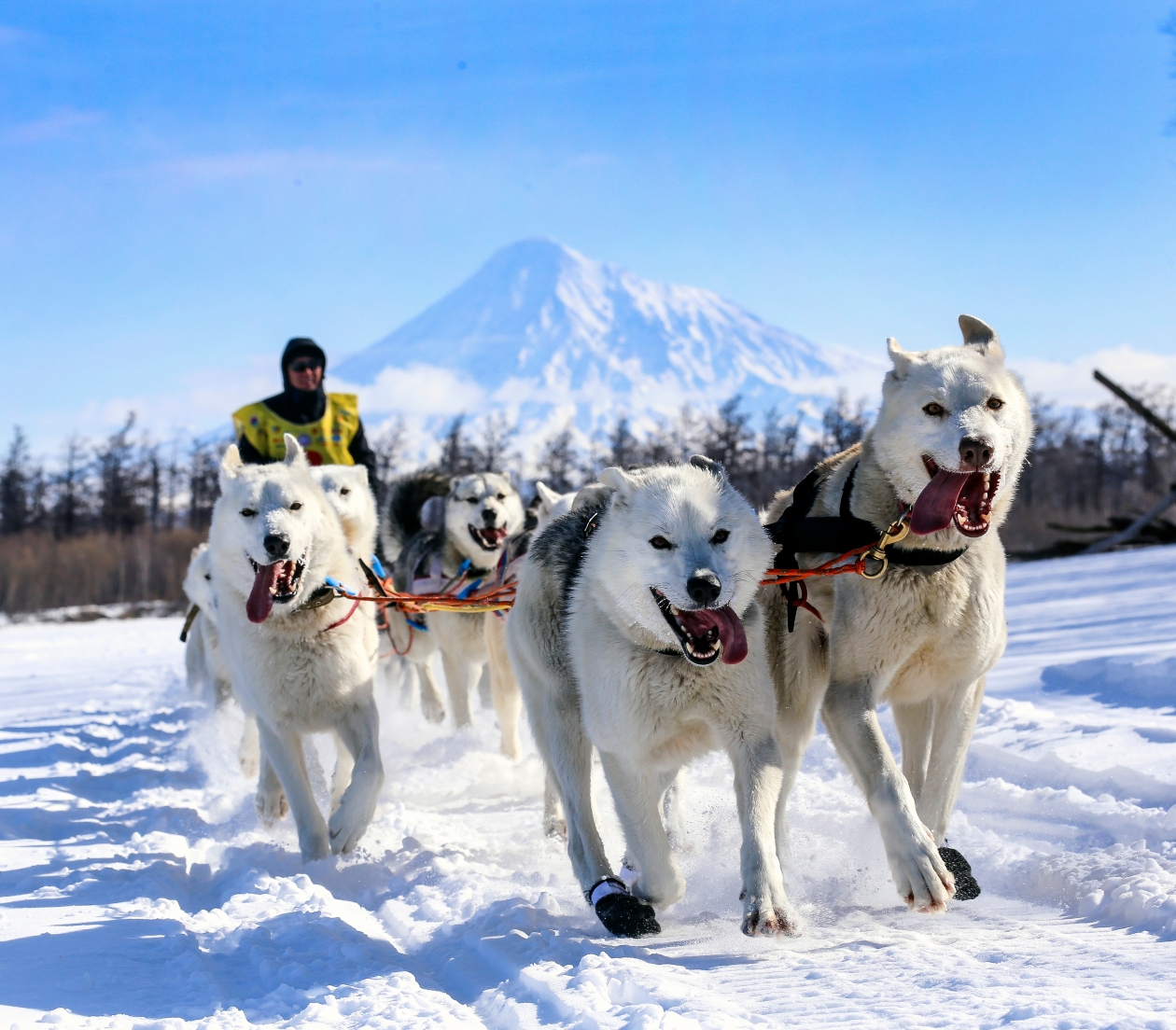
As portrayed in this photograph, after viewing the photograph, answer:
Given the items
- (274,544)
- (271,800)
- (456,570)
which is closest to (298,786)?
(271,800)

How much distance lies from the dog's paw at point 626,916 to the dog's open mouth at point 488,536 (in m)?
4.38

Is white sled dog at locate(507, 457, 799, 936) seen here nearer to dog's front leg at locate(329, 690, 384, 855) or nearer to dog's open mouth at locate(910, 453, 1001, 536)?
dog's open mouth at locate(910, 453, 1001, 536)

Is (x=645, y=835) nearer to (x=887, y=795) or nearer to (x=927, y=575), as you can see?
(x=887, y=795)

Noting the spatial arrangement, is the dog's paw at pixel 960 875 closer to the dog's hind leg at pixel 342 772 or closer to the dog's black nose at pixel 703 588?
the dog's black nose at pixel 703 588

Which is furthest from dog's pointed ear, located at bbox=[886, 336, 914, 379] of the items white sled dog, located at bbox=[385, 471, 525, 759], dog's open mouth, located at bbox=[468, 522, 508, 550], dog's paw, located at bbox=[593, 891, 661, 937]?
dog's open mouth, located at bbox=[468, 522, 508, 550]

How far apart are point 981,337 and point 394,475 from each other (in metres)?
29.8

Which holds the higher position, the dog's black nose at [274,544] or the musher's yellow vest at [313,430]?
the musher's yellow vest at [313,430]

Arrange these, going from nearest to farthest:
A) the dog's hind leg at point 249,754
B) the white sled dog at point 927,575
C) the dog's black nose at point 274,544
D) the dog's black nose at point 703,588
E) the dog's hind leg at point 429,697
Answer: the dog's black nose at point 703,588 < the white sled dog at point 927,575 < the dog's black nose at point 274,544 < the dog's hind leg at point 249,754 < the dog's hind leg at point 429,697

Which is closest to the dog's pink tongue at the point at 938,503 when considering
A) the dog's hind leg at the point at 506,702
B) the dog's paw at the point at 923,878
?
the dog's paw at the point at 923,878

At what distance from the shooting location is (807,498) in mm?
4098

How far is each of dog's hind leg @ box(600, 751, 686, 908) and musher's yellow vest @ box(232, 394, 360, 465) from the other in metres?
4.23

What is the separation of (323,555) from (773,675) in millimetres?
2064

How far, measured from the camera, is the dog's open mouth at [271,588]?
450 centimetres

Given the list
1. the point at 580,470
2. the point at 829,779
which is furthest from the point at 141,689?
the point at 580,470
